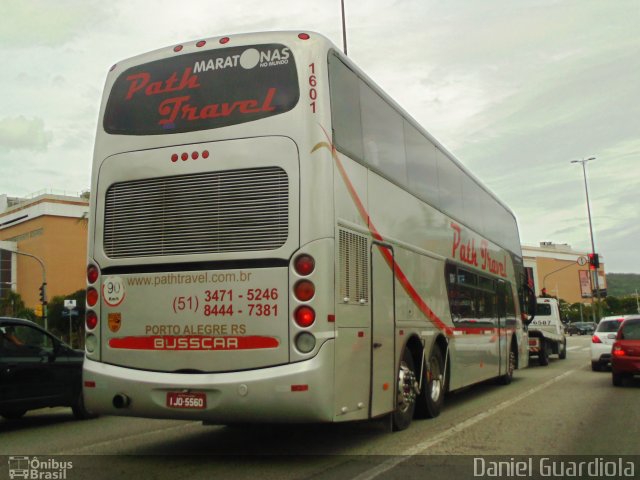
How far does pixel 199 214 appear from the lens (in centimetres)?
707

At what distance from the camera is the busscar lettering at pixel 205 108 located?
7.12m

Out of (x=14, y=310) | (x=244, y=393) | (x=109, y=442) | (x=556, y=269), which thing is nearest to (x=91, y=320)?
(x=109, y=442)

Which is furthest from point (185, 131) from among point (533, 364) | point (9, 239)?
point (9, 239)

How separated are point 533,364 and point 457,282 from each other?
1371 centimetres

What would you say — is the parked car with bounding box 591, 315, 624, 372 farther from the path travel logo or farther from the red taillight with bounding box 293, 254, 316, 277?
the path travel logo

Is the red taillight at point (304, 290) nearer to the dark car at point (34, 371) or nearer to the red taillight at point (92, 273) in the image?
the red taillight at point (92, 273)

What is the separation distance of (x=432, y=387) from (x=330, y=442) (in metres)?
2.39

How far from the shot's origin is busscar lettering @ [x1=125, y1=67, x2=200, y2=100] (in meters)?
7.51

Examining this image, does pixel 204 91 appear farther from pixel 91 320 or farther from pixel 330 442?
pixel 330 442

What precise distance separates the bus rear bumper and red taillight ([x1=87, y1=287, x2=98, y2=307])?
0.97 meters

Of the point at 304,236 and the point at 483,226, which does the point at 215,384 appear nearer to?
the point at 304,236

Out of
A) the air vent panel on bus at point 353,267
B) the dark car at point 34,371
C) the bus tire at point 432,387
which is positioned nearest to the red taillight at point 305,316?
the air vent panel on bus at point 353,267

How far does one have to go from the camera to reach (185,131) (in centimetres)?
730

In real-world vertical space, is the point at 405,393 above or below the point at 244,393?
below
